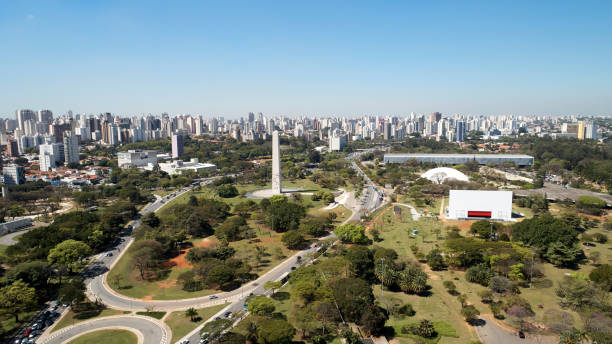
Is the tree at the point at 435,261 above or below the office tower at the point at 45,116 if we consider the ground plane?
below

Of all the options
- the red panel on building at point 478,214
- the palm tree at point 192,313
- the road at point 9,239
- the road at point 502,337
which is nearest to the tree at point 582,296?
the road at point 502,337

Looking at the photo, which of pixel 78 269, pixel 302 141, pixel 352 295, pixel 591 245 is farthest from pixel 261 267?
pixel 302 141

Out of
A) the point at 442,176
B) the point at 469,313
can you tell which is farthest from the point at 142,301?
the point at 442,176

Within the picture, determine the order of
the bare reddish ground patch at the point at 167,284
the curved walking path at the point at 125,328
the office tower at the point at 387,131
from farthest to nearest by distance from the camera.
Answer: the office tower at the point at 387,131
the bare reddish ground patch at the point at 167,284
the curved walking path at the point at 125,328

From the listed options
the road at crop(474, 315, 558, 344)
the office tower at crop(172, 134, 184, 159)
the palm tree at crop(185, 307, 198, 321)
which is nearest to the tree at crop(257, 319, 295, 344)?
the palm tree at crop(185, 307, 198, 321)

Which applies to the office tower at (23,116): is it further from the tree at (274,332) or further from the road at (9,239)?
the tree at (274,332)

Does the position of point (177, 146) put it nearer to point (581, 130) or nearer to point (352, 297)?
point (352, 297)
